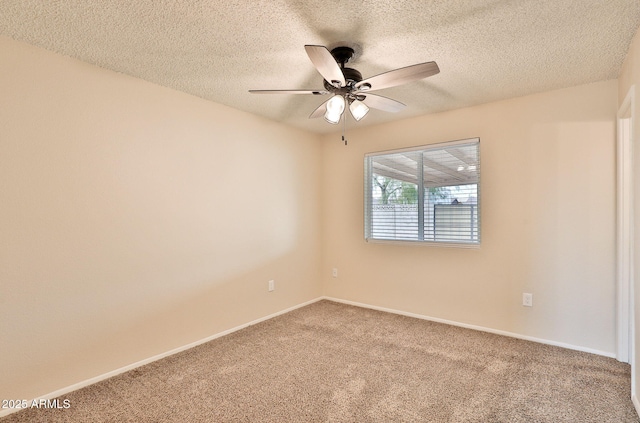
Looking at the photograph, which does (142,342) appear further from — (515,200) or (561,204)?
(561,204)

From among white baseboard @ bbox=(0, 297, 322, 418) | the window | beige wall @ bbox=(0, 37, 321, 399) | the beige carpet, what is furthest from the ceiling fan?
white baseboard @ bbox=(0, 297, 322, 418)

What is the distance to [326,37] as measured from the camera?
200 centimetres

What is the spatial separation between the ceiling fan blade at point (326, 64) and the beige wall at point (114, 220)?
1595 millimetres

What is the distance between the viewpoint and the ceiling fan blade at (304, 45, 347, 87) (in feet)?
5.36

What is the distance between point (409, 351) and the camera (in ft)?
9.02

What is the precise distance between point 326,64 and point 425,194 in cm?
223

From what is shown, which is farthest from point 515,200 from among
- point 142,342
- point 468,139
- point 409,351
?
point 142,342

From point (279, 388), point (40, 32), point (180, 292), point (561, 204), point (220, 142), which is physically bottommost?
point (279, 388)

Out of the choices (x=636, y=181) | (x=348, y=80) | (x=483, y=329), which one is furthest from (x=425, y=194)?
(x=348, y=80)

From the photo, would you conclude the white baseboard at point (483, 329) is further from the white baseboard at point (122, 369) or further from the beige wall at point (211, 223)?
the white baseboard at point (122, 369)

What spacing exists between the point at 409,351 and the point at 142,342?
2.19 metres

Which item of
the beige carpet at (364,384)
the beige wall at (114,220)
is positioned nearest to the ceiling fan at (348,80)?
the beige wall at (114,220)

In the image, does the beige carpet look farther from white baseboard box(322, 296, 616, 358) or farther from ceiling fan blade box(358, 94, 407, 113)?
ceiling fan blade box(358, 94, 407, 113)

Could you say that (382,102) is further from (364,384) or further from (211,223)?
(364,384)
